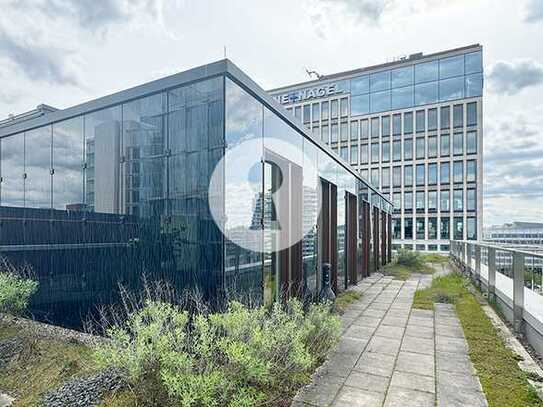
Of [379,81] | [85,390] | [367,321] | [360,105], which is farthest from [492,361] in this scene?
[360,105]

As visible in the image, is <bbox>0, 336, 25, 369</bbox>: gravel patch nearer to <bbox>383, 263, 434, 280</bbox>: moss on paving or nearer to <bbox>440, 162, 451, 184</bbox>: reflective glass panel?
<bbox>383, 263, 434, 280</bbox>: moss on paving

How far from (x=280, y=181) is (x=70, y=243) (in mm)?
3844

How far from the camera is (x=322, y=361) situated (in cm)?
423

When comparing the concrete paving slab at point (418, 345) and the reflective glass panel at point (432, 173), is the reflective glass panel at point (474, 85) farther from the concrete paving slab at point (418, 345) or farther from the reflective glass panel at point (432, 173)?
the concrete paving slab at point (418, 345)

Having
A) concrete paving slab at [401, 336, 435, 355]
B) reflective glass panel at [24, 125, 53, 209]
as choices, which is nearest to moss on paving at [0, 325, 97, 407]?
reflective glass panel at [24, 125, 53, 209]

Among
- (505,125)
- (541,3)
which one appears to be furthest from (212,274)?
(505,125)

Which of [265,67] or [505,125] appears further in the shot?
[505,125]

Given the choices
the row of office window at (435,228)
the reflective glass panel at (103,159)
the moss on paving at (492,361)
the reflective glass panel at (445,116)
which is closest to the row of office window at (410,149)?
the reflective glass panel at (445,116)

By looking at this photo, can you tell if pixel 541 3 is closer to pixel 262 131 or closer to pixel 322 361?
pixel 262 131

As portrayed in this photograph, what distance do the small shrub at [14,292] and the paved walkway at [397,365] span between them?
462 cm

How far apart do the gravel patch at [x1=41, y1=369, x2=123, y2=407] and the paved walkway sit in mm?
1832

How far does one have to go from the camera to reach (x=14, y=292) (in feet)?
17.1

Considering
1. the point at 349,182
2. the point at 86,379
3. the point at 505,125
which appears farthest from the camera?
the point at 505,125

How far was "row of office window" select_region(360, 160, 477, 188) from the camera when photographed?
1371 inches
